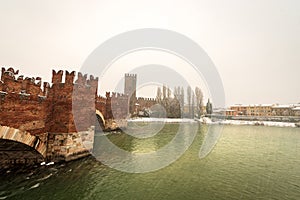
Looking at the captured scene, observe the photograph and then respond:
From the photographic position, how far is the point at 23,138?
10.4 metres

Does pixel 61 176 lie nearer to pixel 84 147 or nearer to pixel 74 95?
pixel 84 147

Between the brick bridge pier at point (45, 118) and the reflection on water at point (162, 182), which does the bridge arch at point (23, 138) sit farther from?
the reflection on water at point (162, 182)

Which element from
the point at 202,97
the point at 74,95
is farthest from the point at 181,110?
the point at 74,95

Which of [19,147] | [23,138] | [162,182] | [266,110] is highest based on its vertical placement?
[266,110]

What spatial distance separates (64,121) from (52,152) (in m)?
2.25

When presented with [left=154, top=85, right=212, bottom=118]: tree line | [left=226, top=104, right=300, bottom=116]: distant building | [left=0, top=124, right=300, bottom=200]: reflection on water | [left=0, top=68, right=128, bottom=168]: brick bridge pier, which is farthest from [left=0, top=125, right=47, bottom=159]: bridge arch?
[left=226, top=104, right=300, bottom=116]: distant building

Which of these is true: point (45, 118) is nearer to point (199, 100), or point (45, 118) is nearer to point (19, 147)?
point (19, 147)

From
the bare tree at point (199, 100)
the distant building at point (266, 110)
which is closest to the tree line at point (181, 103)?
the bare tree at point (199, 100)

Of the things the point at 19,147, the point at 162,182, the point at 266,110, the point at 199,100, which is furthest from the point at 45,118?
the point at 266,110

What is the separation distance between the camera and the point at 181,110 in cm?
7681

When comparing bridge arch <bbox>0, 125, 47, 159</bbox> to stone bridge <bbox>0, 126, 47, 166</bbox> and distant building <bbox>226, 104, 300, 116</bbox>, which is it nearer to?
stone bridge <bbox>0, 126, 47, 166</bbox>

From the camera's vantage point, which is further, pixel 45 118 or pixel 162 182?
pixel 45 118

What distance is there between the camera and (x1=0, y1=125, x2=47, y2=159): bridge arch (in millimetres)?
9478

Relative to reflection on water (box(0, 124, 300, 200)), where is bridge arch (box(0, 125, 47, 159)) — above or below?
above
